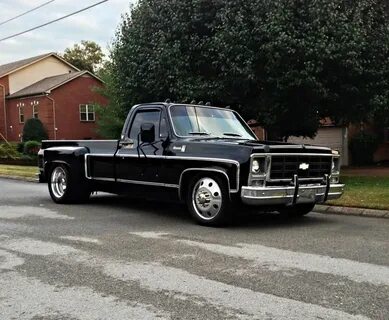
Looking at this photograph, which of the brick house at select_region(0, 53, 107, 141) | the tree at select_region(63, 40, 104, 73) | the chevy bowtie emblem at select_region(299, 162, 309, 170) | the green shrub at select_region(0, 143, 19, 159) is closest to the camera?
the chevy bowtie emblem at select_region(299, 162, 309, 170)

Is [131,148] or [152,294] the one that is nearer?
[152,294]

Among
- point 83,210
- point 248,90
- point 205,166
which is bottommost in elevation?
point 83,210

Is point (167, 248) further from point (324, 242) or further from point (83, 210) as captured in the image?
point (83, 210)

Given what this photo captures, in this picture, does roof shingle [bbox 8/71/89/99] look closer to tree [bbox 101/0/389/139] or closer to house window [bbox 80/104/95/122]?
house window [bbox 80/104/95/122]

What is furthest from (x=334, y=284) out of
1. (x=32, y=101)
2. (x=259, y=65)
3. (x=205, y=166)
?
(x=32, y=101)

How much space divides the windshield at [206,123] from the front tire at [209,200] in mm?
1088

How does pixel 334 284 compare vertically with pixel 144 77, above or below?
below

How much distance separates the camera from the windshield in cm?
973

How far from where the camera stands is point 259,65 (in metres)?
14.7

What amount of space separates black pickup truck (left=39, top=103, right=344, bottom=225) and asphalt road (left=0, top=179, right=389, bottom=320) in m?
0.47

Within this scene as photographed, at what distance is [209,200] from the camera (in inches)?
346

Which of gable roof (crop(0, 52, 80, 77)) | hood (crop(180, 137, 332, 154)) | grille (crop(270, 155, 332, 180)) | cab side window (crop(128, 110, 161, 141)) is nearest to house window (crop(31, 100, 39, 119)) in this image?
gable roof (crop(0, 52, 80, 77))

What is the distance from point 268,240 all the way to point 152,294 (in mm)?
2919

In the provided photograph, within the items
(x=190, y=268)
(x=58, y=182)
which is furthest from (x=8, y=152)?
(x=190, y=268)
